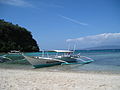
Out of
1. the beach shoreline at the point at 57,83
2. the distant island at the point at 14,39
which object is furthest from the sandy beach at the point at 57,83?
the distant island at the point at 14,39

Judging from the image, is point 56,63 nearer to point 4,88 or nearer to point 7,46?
point 4,88

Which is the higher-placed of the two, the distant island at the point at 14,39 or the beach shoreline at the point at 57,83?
the distant island at the point at 14,39

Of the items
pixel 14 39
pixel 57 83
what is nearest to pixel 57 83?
pixel 57 83

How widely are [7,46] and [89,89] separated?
227 ft

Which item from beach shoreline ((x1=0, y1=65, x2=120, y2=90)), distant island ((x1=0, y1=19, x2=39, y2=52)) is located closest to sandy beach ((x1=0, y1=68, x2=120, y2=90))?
beach shoreline ((x1=0, y1=65, x2=120, y2=90))

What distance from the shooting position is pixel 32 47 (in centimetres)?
8869

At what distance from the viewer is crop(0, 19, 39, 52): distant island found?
7149 centimetres

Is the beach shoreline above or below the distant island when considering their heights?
below

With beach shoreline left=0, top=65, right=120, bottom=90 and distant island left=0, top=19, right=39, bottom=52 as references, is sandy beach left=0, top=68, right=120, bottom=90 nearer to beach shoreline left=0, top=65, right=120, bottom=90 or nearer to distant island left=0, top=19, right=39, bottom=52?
beach shoreline left=0, top=65, right=120, bottom=90

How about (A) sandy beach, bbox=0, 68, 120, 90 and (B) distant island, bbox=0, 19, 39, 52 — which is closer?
(A) sandy beach, bbox=0, 68, 120, 90

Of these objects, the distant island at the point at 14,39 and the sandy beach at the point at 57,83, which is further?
the distant island at the point at 14,39

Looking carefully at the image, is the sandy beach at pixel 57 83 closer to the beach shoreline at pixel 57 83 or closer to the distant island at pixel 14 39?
the beach shoreline at pixel 57 83

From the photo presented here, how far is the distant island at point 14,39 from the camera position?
71488 mm

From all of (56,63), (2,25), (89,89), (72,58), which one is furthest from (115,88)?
(2,25)
